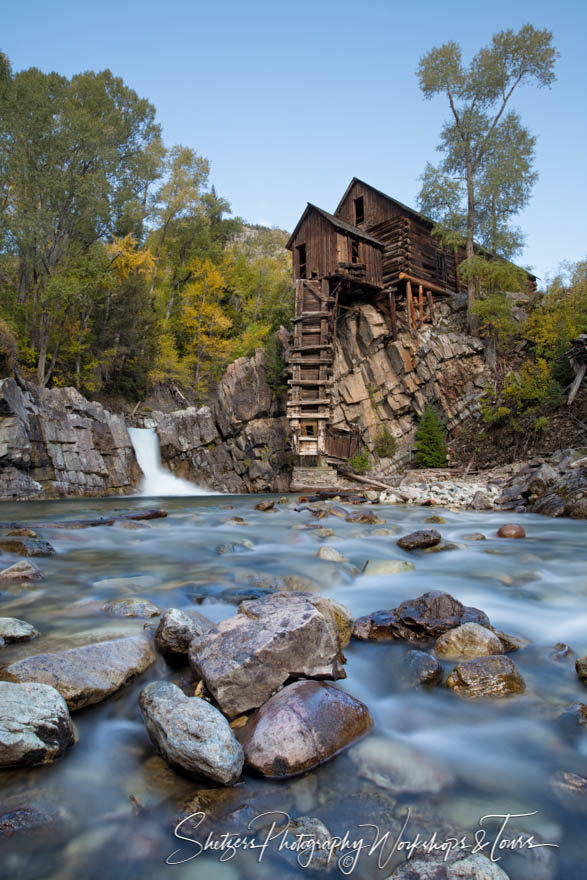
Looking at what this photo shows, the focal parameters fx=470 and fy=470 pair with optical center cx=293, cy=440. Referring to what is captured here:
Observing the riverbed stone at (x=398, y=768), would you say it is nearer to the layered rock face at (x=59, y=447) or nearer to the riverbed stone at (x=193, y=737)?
the riverbed stone at (x=193, y=737)

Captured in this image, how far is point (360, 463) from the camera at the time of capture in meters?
22.5

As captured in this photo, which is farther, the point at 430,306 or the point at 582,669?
the point at 430,306

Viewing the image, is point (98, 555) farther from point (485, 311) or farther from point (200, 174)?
point (200, 174)

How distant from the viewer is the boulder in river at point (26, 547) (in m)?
6.25

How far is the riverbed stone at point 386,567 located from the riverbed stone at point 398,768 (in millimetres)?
3342

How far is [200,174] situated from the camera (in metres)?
32.9

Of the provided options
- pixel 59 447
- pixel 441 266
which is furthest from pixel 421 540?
pixel 441 266

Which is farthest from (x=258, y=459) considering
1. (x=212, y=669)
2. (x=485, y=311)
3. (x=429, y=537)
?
(x=212, y=669)

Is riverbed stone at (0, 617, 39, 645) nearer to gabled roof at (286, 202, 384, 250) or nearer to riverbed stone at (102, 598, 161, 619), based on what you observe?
riverbed stone at (102, 598, 161, 619)

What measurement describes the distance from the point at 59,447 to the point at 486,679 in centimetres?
1764

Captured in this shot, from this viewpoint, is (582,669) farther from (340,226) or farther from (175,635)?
(340,226)

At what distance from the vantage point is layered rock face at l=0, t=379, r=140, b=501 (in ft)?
50.4

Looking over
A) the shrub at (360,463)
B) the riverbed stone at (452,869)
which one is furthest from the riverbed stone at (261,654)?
the shrub at (360,463)

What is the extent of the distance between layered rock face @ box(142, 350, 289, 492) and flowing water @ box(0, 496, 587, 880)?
17701 millimetres
